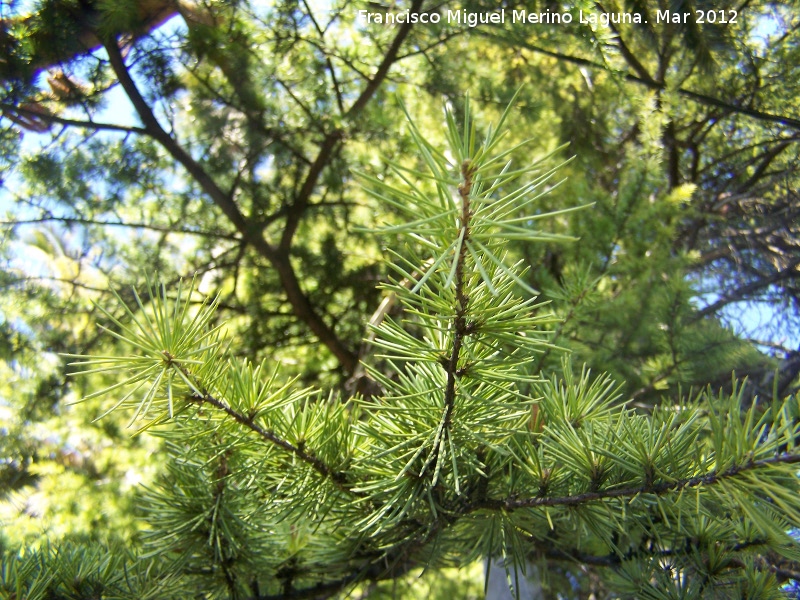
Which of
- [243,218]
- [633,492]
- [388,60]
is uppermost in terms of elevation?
[388,60]

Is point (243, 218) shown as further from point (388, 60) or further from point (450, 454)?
point (450, 454)

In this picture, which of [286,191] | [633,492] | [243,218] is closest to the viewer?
[633,492]

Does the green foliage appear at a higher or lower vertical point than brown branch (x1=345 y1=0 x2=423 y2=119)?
lower

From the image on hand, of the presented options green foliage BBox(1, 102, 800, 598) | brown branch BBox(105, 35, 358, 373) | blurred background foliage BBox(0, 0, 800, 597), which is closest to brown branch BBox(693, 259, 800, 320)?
blurred background foliage BBox(0, 0, 800, 597)

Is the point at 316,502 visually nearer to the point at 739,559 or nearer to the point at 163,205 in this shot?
the point at 739,559

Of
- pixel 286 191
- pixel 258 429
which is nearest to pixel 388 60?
pixel 286 191

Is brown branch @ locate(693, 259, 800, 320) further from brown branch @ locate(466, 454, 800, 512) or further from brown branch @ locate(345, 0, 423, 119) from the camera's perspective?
brown branch @ locate(466, 454, 800, 512)

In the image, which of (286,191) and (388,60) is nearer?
(388,60)

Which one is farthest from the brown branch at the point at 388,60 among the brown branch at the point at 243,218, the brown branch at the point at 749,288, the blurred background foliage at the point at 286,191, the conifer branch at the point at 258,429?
the conifer branch at the point at 258,429

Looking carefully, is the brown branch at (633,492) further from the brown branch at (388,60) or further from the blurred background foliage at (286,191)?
the brown branch at (388,60)

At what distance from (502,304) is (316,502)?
1.05 feet

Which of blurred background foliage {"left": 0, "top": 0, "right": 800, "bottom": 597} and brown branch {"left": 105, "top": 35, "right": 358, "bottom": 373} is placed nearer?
blurred background foliage {"left": 0, "top": 0, "right": 800, "bottom": 597}

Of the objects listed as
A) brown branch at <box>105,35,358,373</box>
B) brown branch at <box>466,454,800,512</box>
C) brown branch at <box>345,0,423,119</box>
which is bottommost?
brown branch at <box>466,454,800,512</box>

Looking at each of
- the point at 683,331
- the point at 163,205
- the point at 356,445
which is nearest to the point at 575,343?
the point at 683,331
